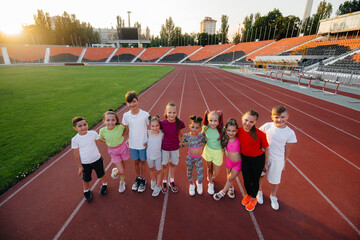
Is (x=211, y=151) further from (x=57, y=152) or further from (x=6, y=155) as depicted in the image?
(x=6, y=155)

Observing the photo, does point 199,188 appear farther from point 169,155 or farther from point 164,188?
point 169,155

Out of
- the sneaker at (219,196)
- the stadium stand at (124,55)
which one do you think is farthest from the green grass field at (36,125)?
the stadium stand at (124,55)

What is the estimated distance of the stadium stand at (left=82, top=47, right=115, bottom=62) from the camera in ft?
192

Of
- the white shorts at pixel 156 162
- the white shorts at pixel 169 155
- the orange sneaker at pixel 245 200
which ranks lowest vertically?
the orange sneaker at pixel 245 200

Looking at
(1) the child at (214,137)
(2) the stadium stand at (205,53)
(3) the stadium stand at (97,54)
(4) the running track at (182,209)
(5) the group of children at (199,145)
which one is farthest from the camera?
(3) the stadium stand at (97,54)

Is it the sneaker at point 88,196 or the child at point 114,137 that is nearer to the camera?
the child at point 114,137

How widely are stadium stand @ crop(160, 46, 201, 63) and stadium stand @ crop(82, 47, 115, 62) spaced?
22002mm

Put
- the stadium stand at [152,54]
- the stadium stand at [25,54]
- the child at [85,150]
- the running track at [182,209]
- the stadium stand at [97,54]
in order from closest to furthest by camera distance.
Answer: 1. the running track at [182,209]
2. the child at [85,150]
3. the stadium stand at [25,54]
4. the stadium stand at [97,54]
5. the stadium stand at [152,54]

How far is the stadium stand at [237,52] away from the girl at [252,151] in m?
48.9

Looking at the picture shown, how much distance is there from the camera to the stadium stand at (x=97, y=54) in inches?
2309

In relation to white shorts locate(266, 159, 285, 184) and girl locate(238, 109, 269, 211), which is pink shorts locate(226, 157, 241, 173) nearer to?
girl locate(238, 109, 269, 211)

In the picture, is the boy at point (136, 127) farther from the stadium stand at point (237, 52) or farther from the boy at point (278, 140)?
the stadium stand at point (237, 52)

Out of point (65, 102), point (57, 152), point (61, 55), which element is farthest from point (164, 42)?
point (57, 152)

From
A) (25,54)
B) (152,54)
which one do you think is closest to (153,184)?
(152,54)
